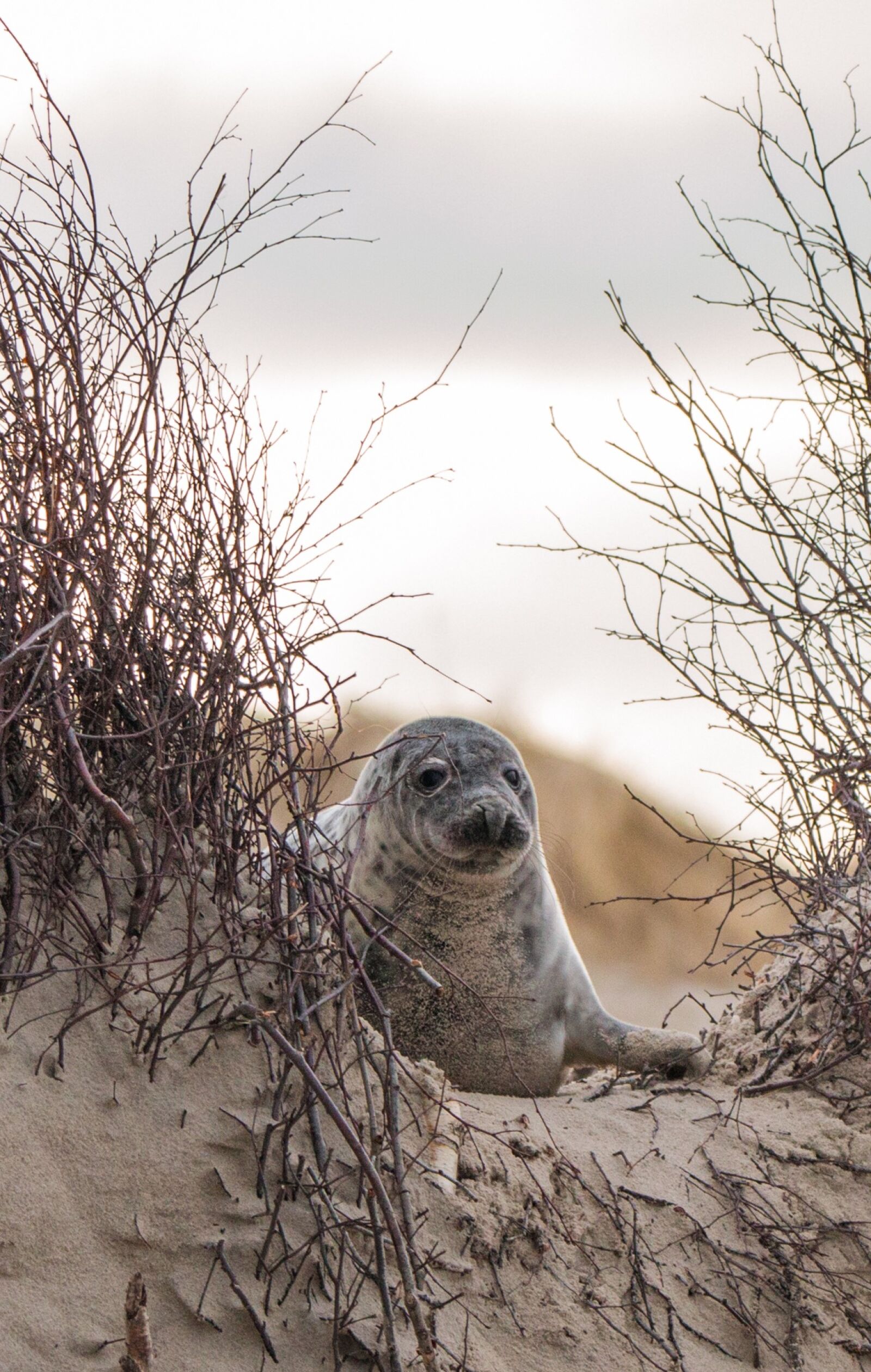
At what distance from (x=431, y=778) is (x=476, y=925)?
0.48 m

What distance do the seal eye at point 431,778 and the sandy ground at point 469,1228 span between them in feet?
3.15

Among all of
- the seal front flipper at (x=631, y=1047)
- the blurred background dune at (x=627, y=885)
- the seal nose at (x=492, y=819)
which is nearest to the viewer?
the seal nose at (x=492, y=819)

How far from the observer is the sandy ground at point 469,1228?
2822 millimetres

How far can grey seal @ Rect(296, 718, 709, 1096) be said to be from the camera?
4188 millimetres

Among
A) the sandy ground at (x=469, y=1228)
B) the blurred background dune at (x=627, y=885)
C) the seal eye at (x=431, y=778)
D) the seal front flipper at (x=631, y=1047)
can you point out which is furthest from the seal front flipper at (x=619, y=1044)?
the blurred background dune at (x=627, y=885)

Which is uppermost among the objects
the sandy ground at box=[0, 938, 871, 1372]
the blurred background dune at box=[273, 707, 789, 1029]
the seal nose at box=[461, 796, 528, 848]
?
the seal nose at box=[461, 796, 528, 848]

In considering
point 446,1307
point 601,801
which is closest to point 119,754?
point 446,1307

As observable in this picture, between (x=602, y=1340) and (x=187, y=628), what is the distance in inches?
76.1

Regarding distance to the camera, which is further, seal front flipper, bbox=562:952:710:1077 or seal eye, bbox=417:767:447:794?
seal front flipper, bbox=562:952:710:1077

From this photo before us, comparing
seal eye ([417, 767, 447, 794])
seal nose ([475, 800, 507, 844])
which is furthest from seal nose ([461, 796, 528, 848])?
seal eye ([417, 767, 447, 794])

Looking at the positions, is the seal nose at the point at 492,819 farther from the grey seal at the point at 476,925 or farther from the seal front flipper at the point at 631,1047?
the seal front flipper at the point at 631,1047

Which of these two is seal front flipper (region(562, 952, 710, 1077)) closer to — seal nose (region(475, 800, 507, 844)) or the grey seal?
the grey seal

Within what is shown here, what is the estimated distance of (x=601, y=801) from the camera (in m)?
18.9

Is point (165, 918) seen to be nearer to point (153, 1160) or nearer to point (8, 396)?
point (153, 1160)
